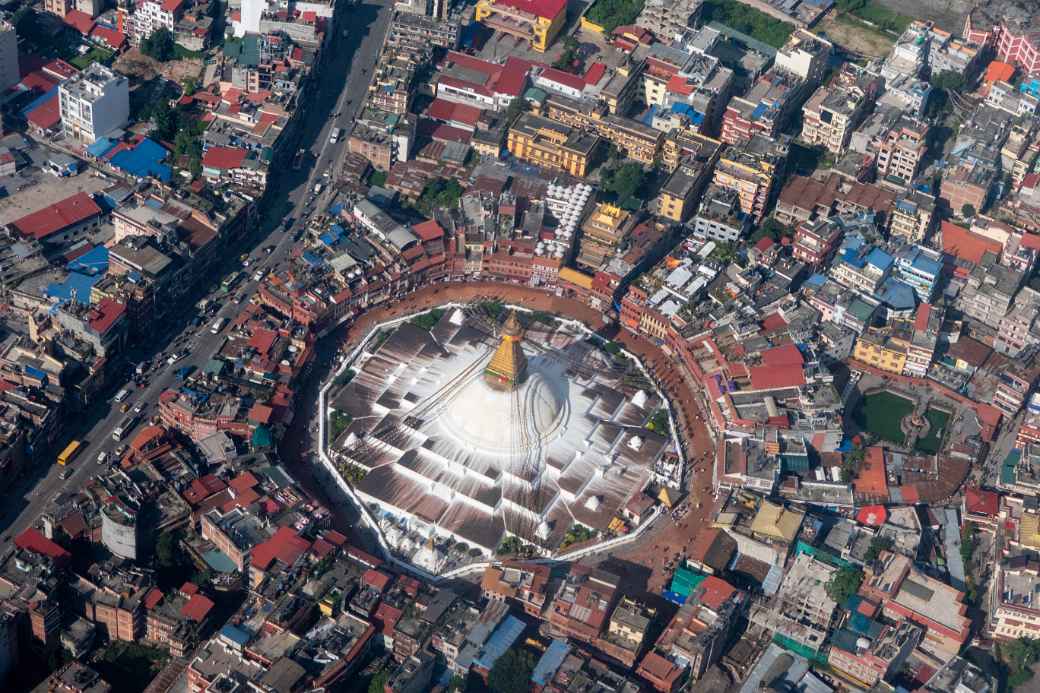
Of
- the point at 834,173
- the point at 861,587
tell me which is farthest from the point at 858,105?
the point at 861,587

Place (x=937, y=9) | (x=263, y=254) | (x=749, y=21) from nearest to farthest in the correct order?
(x=263, y=254) → (x=749, y=21) → (x=937, y=9)

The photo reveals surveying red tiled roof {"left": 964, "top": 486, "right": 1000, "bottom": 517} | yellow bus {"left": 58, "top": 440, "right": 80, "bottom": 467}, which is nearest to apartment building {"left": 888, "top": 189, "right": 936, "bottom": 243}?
red tiled roof {"left": 964, "top": 486, "right": 1000, "bottom": 517}

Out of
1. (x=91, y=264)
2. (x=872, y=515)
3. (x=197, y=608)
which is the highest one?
(x=872, y=515)

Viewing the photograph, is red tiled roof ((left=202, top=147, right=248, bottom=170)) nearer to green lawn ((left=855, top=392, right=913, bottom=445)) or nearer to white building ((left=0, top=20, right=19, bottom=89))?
white building ((left=0, top=20, right=19, bottom=89))

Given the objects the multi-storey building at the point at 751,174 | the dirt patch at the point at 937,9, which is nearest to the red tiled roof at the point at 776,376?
the multi-storey building at the point at 751,174

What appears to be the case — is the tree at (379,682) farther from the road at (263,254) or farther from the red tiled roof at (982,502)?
the red tiled roof at (982,502)

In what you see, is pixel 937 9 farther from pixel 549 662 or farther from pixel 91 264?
pixel 549 662

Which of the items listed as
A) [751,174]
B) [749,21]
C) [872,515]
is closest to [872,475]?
[872,515]
